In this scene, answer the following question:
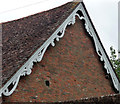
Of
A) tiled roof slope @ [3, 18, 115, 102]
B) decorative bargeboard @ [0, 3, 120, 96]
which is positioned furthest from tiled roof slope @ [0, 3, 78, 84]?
tiled roof slope @ [3, 18, 115, 102]

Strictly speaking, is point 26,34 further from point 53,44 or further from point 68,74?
point 68,74

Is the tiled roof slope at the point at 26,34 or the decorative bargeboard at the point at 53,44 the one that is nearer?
the decorative bargeboard at the point at 53,44

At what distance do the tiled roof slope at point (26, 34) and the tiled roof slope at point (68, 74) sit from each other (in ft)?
2.83

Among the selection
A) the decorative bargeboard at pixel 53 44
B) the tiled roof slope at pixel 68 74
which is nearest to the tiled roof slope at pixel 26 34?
the decorative bargeboard at pixel 53 44

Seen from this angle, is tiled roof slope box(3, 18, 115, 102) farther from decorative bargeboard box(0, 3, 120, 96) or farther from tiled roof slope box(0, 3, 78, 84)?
tiled roof slope box(0, 3, 78, 84)

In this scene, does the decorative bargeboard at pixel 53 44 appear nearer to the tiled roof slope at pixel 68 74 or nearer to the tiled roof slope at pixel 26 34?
the tiled roof slope at pixel 26 34

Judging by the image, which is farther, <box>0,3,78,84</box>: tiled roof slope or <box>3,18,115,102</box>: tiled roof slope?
<box>3,18,115,102</box>: tiled roof slope

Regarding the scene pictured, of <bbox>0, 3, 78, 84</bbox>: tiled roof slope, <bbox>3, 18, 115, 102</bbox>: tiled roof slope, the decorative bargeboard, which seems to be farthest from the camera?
<bbox>3, 18, 115, 102</bbox>: tiled roof slope

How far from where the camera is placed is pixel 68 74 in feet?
41.4

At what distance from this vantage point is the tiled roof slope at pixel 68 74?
35.0ft

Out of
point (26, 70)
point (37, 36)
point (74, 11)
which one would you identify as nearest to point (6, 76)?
point (26, 70)

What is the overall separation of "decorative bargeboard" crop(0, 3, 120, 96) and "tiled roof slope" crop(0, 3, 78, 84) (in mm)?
187

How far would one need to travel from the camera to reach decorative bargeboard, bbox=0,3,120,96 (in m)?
9.54

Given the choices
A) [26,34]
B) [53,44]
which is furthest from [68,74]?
[26,34]
